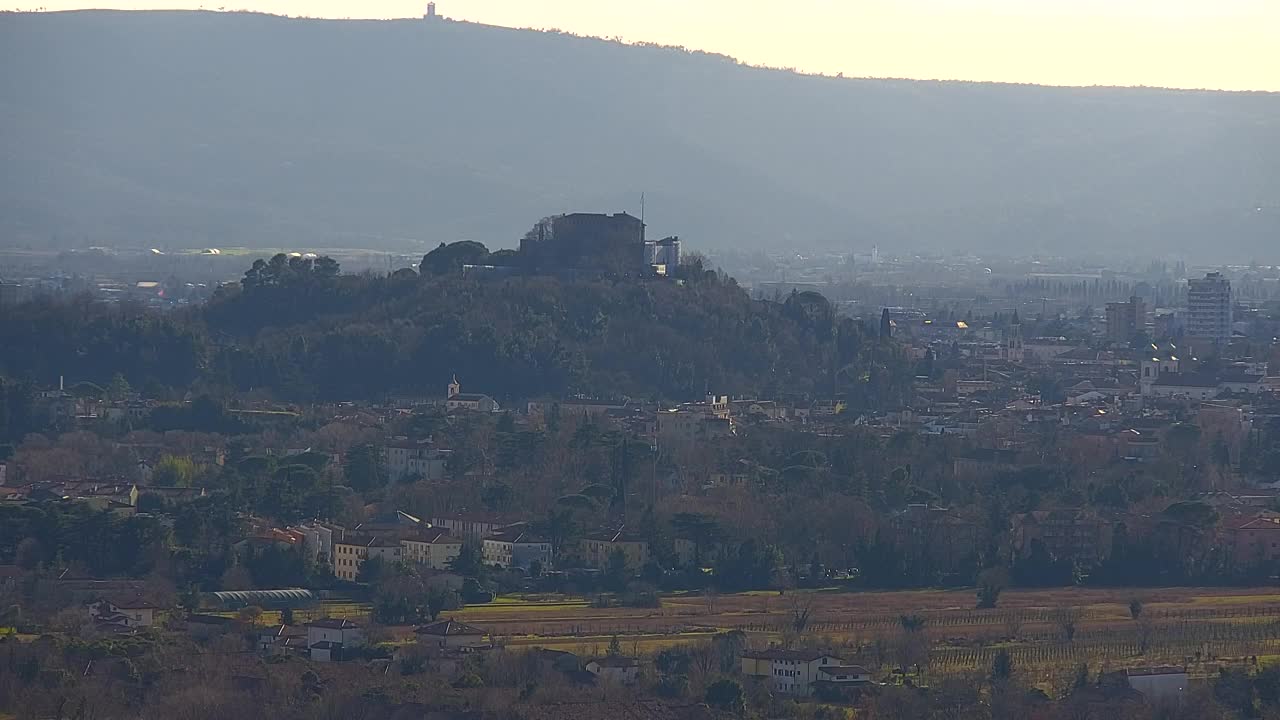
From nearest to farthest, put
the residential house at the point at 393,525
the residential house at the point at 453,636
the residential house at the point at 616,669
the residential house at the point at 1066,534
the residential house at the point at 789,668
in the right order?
1. the residential house at the point at 616,669
2. the residential house at the point at 789,668
3. the residential house at the point at 453,636
4. the residential house at the point at 1066,534
5. the residential house at the point at 393,525

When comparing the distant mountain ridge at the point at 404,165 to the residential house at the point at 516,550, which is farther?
the distant mountain ridge at the point at 404,165

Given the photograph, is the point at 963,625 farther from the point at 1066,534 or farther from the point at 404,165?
the point at 404,165

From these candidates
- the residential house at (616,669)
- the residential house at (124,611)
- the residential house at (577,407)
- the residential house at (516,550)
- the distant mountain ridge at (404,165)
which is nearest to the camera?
the residential house at (616,669)

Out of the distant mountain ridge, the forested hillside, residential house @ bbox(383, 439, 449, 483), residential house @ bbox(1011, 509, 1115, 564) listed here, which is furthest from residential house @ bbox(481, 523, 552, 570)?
the distant mountain ridge

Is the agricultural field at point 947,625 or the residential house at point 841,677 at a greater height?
the residential house at point 841,677

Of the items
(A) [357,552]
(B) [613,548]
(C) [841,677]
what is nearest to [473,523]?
(B) [613,548]

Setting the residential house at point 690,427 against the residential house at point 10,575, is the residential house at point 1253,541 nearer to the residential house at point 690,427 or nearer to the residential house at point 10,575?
the residential house at point 690,427

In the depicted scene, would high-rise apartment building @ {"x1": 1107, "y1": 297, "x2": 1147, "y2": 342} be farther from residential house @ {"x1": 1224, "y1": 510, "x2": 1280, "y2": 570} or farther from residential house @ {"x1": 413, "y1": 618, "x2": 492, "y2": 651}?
residential house @ {"x1": 413, "y1": 618, "x2": 492, "y2": 651}

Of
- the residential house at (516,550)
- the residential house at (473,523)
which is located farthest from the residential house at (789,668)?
the residential house at (473,523)
